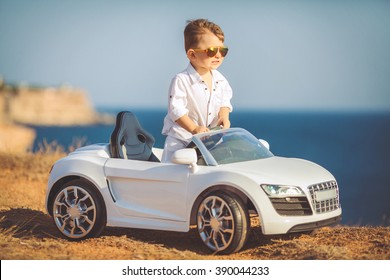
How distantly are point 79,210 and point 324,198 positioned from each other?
2479mm

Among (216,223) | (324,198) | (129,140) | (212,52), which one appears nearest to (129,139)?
(129,140)

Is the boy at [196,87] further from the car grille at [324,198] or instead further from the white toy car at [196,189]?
the car grille at [324,198]

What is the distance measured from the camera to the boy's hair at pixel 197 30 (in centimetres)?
Result: 803

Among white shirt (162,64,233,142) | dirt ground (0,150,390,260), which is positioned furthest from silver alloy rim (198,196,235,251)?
white shirt (162,64,233,142)

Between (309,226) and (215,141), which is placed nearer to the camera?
(309,226)

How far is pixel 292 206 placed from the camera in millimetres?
6980

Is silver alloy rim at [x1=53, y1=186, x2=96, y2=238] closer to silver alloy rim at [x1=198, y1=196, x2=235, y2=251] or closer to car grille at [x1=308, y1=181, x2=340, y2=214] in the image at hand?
silver alloy rim at [x1=198, y1=196, x2=235, y2=251]

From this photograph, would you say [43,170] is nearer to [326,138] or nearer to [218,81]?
[218,81]

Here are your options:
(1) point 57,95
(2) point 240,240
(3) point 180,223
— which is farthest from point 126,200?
(1) point 57,95

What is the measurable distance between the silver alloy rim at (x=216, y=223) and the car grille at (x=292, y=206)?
43 centimetres

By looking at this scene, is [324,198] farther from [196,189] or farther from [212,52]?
[212,52]

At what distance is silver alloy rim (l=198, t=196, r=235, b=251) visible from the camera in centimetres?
702

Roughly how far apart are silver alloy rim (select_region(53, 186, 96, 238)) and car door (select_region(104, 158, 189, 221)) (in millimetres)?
310

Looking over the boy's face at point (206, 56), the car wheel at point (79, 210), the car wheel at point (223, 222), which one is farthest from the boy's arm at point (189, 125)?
the car wheel at point (79, 210)
